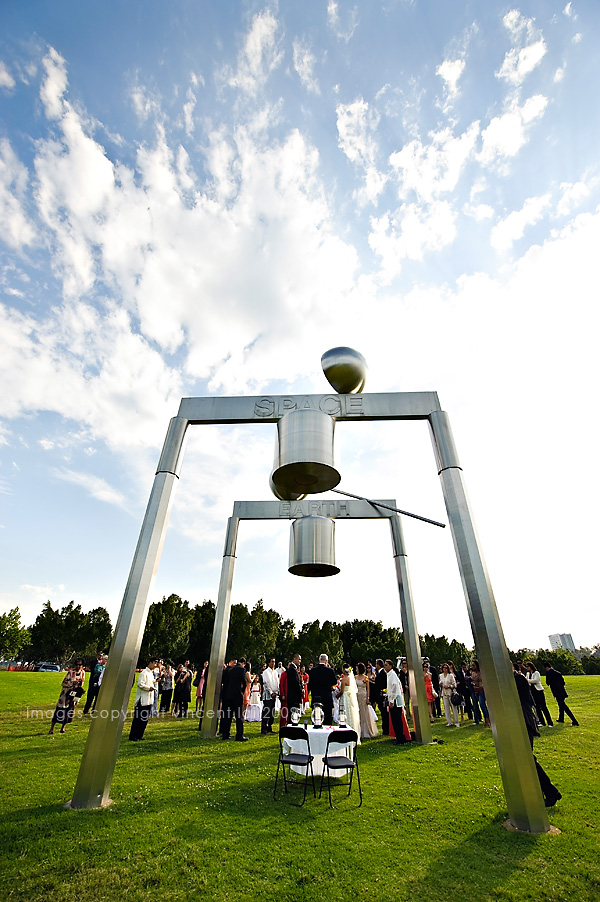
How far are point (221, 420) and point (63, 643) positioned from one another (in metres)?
57.0

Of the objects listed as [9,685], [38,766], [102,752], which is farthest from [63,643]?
[102,752]

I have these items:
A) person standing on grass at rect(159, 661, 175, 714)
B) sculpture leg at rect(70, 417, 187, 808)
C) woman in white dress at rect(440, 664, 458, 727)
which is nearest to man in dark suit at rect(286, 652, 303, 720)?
sculpture leg at rect(70, 417, 187, 808)

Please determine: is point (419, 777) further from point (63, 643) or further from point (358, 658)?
point (63, 643)

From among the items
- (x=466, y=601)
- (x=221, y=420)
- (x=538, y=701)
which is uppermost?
(x=221, y=420)

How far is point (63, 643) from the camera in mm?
51281

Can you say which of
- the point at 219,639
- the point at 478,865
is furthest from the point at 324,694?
the point at 478,865

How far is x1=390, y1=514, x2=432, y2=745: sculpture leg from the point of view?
33.4ft

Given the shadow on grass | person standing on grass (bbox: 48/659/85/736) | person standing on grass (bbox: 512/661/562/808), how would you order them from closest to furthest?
the shadow on grass → person standing on grass (bbox: 512/661/562/808) → person standing on grass (bbox: 48/659/85/736)

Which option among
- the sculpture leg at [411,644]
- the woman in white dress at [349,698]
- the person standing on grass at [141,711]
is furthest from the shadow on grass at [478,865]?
the person standing on grass at [141,711]

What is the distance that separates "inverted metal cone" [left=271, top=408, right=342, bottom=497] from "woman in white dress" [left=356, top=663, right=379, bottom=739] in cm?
746

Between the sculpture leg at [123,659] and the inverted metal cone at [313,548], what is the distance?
254 centimetres

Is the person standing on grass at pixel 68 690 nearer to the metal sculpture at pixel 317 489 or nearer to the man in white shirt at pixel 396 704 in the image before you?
the metal sculpture at pixel 317 489

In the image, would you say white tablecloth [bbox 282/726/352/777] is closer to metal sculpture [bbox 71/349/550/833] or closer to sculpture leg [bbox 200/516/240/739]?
metal sculpture [bbox 71/349/550/833]

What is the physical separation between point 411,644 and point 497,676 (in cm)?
606
